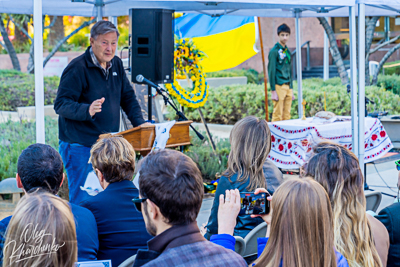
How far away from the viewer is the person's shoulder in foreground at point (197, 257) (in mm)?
1464

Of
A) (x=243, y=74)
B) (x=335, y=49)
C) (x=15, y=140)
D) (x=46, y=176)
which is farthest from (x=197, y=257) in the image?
(x=243, y=74)

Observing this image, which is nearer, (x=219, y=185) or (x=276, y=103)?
(x=219, y=185)

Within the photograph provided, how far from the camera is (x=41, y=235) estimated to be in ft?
4.72

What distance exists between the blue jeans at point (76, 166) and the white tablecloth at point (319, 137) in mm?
2778

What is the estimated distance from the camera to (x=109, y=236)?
7.89 feet

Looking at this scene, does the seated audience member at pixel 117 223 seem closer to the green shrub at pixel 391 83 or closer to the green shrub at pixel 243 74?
the green shrub at pixel 391 83

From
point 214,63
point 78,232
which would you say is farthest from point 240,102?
point 78,232

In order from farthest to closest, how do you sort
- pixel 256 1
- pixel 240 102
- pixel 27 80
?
pixel 27 80
pixel 240 102
pixel 256 1

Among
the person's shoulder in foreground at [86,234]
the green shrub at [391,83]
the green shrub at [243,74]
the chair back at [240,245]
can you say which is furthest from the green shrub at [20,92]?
the chair back at [240,245]

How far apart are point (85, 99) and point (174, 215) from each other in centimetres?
298

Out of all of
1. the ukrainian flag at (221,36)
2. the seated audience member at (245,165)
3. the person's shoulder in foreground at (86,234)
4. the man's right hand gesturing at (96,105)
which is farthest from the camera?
the ukrainian flag at (221,36)

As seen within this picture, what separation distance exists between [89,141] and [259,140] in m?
1.93

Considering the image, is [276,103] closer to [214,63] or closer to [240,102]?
[214,63]

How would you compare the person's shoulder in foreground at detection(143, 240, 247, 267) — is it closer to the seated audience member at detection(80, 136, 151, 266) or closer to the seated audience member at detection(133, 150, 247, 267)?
the seated audience member at detection(133, 150, 247, 267)
